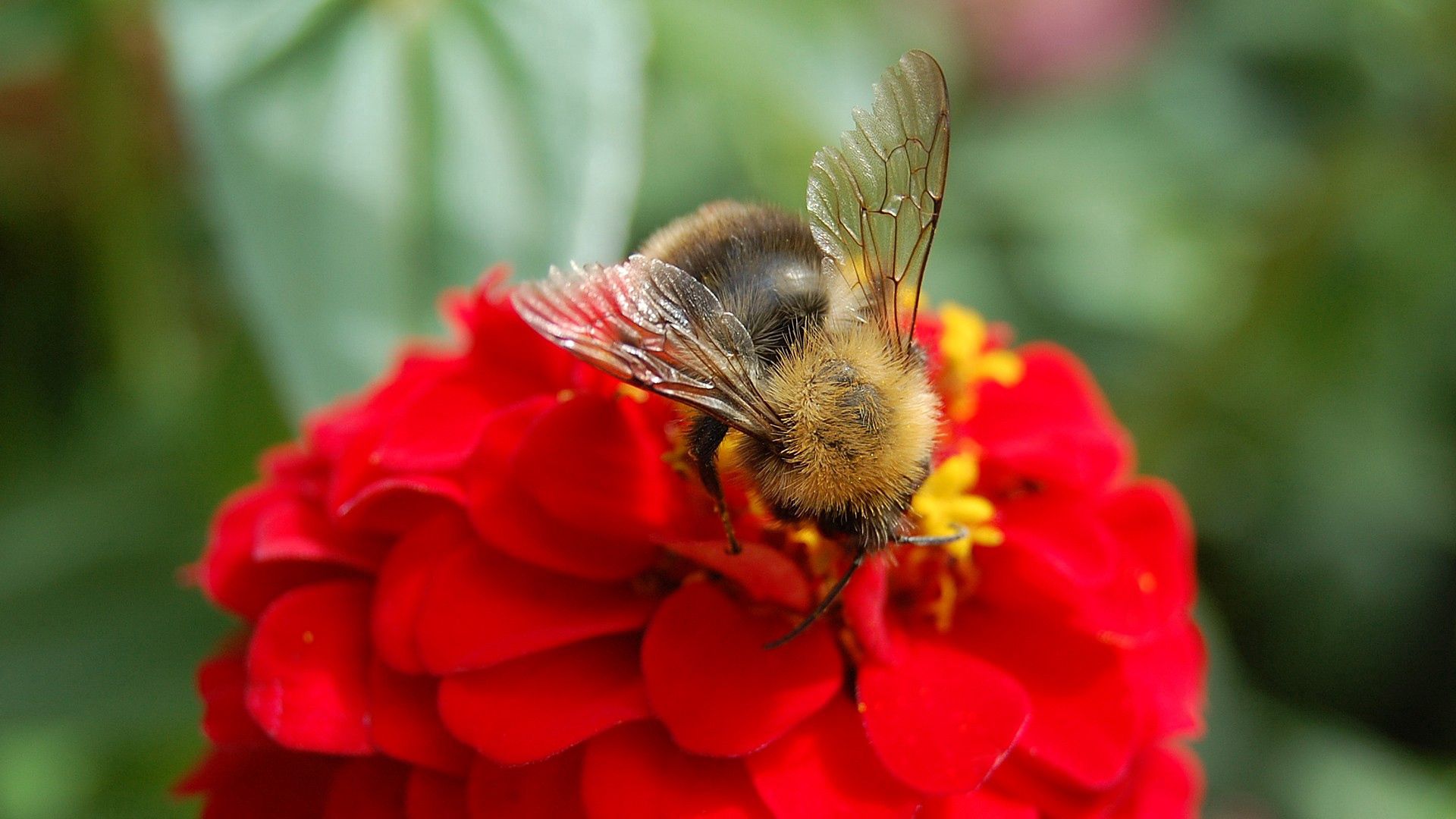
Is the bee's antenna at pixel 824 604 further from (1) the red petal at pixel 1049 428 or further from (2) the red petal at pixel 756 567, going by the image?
(1) the red petal at pixel 1049 428

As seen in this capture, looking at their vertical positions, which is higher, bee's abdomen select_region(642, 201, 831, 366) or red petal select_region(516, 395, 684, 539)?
bee's abdomen select_region(642, 201, 831, 366)

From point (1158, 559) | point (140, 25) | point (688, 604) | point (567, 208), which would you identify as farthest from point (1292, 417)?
point (140, 25)

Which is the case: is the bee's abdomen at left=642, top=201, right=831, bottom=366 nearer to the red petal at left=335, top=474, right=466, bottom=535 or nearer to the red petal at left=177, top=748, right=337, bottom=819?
the red petal at left=335, top=474, right=466, bottom=535

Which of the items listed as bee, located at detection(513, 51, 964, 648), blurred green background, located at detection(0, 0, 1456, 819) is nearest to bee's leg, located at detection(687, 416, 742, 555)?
bee, located at detection(513, 51, 964, 648)

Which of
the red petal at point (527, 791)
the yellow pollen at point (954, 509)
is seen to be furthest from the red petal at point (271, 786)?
the yellow pollen at point (954, 509)

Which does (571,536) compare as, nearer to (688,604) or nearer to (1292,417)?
(688,604)

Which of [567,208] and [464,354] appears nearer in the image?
[464,354]

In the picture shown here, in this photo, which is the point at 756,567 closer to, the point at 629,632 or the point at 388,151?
the point at 629,632
